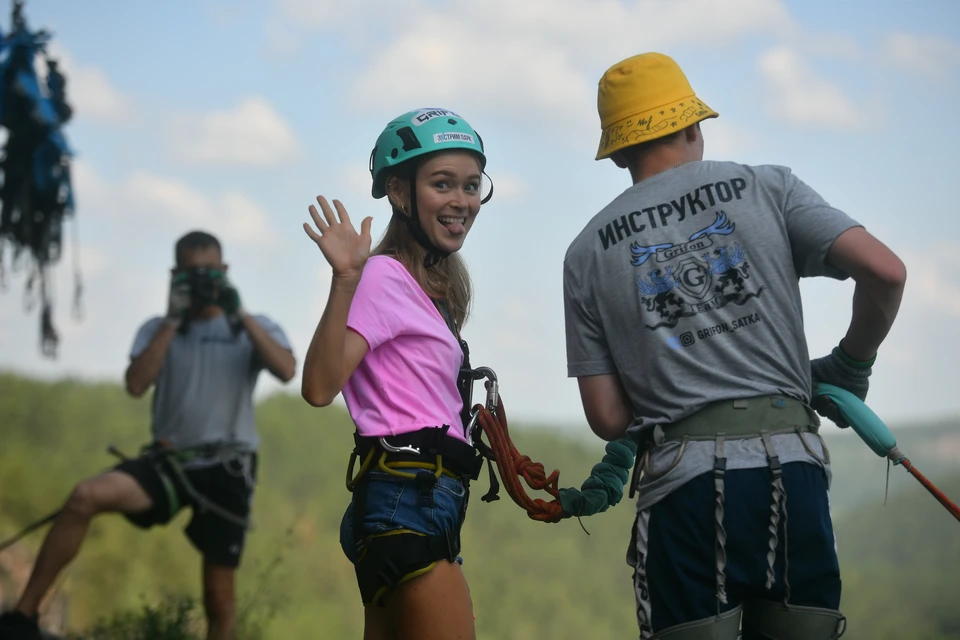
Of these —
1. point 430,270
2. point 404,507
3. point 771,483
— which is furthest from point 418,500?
point 771,483

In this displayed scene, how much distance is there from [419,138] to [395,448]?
1157mm

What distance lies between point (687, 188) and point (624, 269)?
1.07ft

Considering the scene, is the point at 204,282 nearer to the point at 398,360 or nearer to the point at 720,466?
the point at 398,360

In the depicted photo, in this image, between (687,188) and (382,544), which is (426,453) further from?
(687,188)

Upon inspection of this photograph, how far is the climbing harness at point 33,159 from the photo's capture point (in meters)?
7.07

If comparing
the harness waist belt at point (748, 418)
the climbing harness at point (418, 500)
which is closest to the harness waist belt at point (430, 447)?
the climbing harness at point (418, 500)

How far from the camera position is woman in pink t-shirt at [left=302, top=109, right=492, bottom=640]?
3.06 metres

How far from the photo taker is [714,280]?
3.03 meters

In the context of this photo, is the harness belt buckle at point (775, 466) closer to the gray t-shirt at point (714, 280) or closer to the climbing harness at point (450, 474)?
the gray t-shirt at point (714, 280)

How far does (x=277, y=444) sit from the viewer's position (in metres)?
21.7

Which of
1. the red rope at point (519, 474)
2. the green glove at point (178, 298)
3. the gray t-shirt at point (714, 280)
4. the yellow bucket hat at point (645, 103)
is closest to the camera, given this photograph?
the gray t-shirt at point (714, 280)

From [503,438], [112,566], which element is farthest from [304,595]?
[503,438]

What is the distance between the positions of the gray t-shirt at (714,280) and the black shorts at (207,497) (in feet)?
14.5

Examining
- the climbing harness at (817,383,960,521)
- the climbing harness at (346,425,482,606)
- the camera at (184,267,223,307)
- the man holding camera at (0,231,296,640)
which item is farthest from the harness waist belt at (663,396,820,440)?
the camera at (184,267,223,307)
